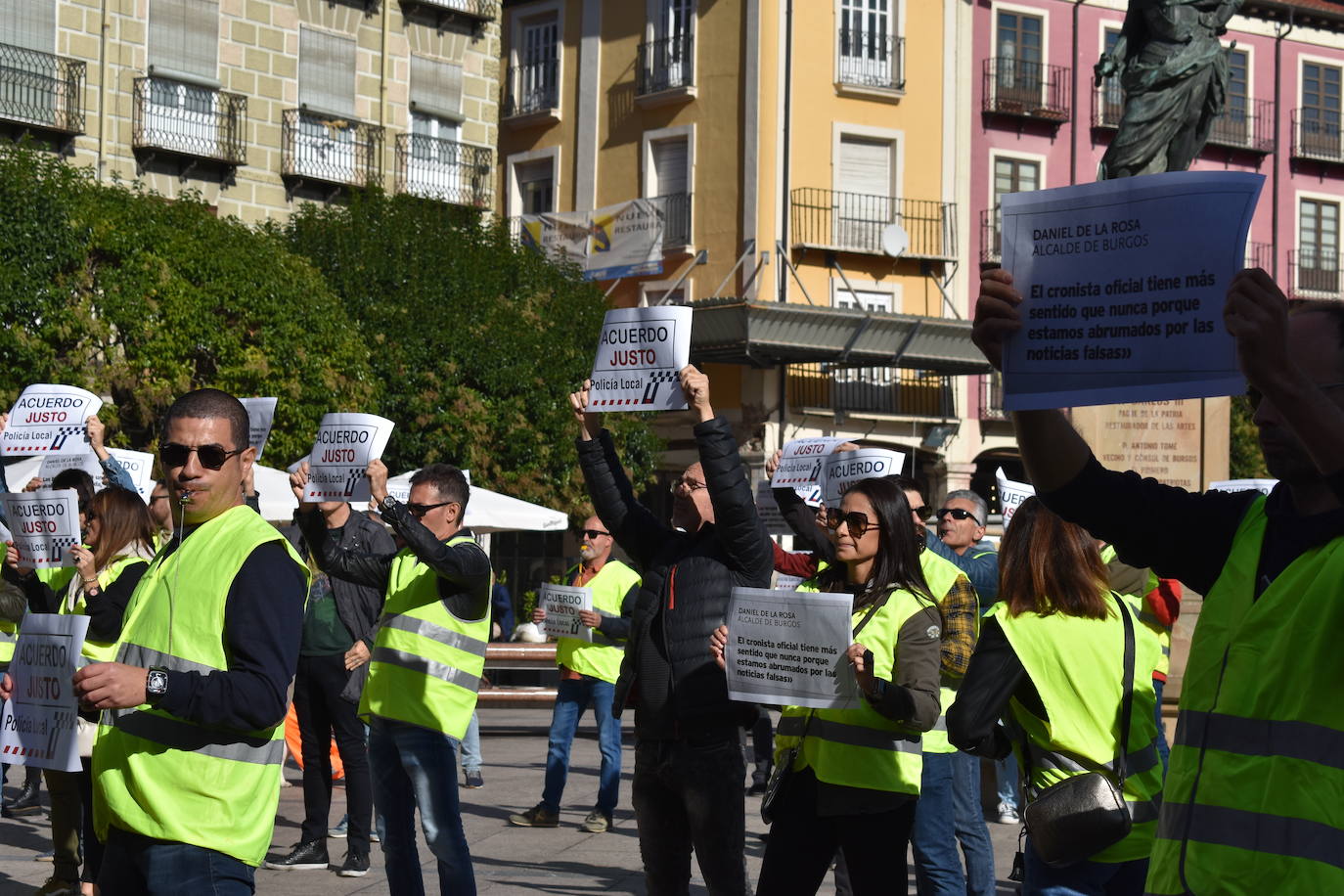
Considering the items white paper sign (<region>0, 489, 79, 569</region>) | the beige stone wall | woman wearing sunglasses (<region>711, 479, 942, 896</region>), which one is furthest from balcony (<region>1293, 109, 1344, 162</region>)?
woman wearing sunglasses (<region>711, 479, 942, 896</region>)

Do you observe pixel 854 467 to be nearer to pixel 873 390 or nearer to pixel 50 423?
pixel 50 423

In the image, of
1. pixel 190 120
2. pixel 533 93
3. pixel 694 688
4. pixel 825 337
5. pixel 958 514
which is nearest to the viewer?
pixel 694 688

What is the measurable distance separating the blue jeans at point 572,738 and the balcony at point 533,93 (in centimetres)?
2824

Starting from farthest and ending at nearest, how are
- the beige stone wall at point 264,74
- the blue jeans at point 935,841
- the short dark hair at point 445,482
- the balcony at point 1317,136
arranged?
the balcony at point 1317,136
the beige stone wall at point 264,74
the short dark hair at point 445,482
the blue jeans at point 935,841

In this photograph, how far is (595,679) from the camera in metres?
12.2

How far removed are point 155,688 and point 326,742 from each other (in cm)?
612

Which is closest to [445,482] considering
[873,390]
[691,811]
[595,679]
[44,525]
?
[44,525]

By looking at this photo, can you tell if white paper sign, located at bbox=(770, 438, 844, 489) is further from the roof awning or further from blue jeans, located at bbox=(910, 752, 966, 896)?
the roof awning

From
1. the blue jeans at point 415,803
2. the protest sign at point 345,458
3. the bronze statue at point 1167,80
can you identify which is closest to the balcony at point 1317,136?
the bronze statue at point 1167,80

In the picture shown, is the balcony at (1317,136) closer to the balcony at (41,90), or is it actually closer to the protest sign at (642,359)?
the balcony at (41,90)

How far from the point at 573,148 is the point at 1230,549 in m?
36.2

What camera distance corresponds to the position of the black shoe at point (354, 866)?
9.60 metres

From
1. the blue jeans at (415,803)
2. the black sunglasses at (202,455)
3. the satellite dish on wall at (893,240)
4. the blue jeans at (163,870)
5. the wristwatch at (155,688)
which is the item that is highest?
the satellite dish on wall at (893,240)

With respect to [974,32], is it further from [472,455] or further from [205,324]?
[205,324]
